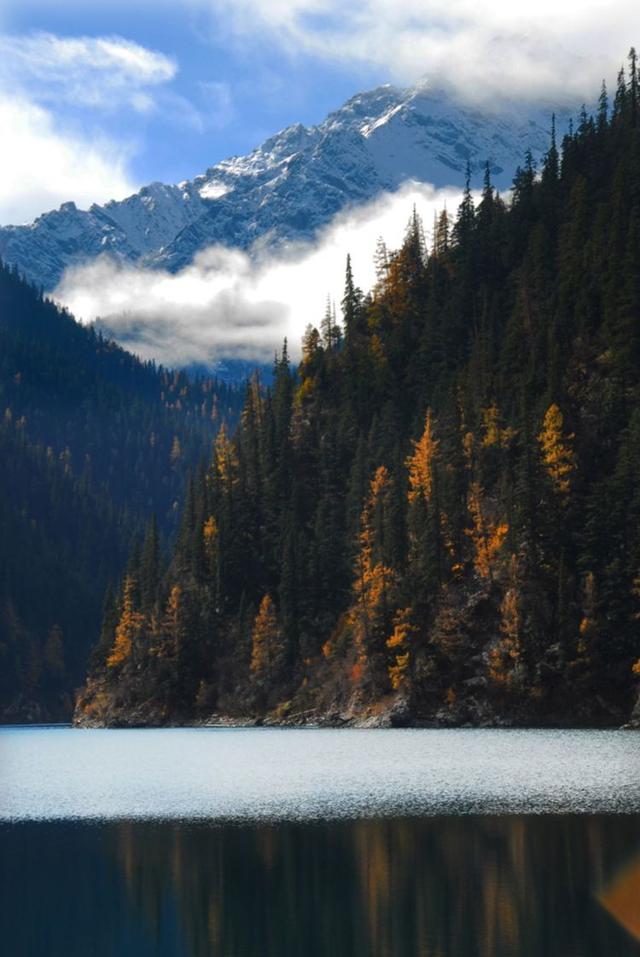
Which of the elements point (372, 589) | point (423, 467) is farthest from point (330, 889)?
point (423, 467)

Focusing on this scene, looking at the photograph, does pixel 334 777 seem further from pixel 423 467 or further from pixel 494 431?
pixel 423 467

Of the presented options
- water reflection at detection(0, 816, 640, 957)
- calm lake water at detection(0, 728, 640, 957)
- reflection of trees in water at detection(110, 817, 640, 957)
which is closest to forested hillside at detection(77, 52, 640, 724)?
calm lake water at detection(0, 728, 640, 957)

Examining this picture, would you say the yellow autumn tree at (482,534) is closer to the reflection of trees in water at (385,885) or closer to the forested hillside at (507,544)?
the forested hillside at (507,544)

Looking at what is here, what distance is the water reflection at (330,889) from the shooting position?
1678 inches

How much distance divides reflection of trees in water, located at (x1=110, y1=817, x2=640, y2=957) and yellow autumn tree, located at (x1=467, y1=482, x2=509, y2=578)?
294ft

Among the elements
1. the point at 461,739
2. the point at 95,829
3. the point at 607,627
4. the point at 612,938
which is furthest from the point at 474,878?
the point at 607,627

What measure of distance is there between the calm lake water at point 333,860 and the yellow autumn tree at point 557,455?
54160 millimetres

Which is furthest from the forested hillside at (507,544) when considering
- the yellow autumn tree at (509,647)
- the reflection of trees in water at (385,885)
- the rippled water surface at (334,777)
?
the reflection of trees in water at (385,885)

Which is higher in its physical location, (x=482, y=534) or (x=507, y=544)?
(x=482, y=534)

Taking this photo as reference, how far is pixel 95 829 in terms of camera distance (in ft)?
226

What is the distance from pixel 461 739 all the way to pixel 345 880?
74.3 metres

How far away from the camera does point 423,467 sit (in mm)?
178375

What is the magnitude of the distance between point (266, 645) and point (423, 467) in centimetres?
3805

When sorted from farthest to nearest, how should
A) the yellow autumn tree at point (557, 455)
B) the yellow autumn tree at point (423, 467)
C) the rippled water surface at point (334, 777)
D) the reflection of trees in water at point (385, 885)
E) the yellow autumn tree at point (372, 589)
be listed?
the yellow autumn tree at point (423, 467)
the yellow autumn tree at point (372, 589)
the yellow autumn tree at point (557, 455)
the rippled water surface at point (334, 777)
the reflection of trees in water at point (385, 885)
